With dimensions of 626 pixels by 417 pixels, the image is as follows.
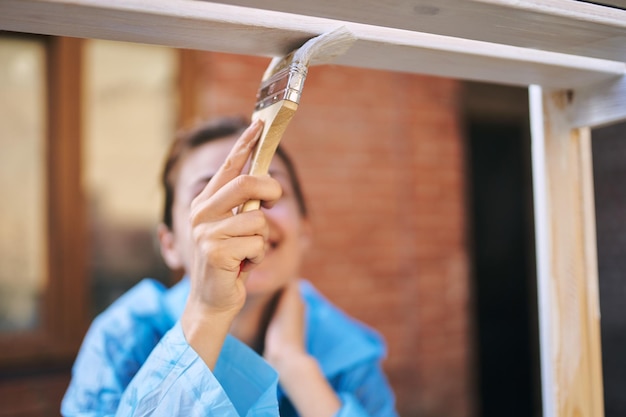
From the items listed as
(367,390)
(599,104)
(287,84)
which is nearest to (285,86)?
(287,84)

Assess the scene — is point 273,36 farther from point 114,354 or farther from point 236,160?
point 114,354

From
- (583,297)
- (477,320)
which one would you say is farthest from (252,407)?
(477,320)

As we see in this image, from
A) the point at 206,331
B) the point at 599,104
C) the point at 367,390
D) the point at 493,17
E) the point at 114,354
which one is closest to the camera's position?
the point at 493,17

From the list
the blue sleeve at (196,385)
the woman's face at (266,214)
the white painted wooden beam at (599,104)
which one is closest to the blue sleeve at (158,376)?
the blue sleeve at (196,385)

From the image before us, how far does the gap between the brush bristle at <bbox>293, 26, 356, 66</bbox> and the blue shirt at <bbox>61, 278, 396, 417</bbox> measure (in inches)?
16.4

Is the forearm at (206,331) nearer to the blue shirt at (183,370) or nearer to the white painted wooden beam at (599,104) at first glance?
the blue shirt at (183,370)

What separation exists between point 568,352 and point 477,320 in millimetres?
3126

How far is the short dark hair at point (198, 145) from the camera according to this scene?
1.25 meters

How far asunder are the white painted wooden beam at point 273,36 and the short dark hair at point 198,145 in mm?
503

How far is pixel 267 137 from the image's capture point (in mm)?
723

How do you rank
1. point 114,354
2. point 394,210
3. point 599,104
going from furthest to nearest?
1. point 394,210
2. point 114,354
3. point 599,104

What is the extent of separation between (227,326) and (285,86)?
338 mm

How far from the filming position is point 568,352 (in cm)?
92

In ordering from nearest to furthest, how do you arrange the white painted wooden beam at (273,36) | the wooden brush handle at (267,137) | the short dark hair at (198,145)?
the white painted wooden beam at (273,36)
the wooden brush handle at (267,137)
the short dark hair at (198,145)
